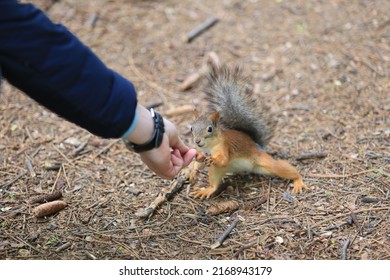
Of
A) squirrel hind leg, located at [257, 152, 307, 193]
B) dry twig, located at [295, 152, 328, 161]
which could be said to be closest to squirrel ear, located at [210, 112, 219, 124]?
squirrel hind leg, located at [257, 152, 307, 193]

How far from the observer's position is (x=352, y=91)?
345cm

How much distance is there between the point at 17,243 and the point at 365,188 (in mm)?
1692

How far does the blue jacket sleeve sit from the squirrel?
964 mm

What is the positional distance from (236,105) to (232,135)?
0.17 metres

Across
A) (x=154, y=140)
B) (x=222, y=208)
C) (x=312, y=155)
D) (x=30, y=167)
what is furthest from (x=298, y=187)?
(x=30, y=167)

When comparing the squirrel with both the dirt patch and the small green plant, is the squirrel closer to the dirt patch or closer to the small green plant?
the dirt patch

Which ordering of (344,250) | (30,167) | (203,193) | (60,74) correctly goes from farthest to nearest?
1. (30,167)
2. (203,193)
3. (344,250)
4. (60,74)

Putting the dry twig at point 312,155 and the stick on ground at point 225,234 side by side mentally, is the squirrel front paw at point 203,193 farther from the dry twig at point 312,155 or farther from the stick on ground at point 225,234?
the dry twig at point 312,155

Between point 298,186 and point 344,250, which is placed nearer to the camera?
point 344,250

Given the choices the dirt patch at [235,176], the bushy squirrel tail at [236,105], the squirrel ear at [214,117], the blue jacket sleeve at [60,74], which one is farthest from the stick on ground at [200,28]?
the blue jacket sleeve at [60,74]

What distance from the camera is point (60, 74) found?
1555mm

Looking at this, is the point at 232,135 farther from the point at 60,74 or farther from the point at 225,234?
the point at 60,74

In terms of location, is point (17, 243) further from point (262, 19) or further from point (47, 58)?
point (262, 19)

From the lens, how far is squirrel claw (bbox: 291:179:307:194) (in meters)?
2.61
